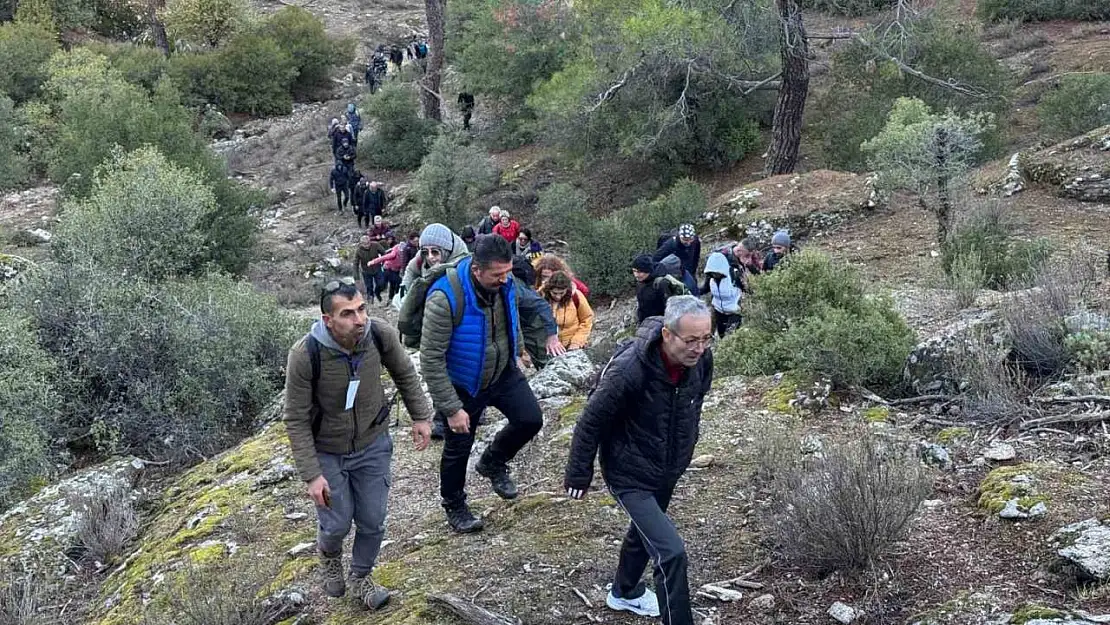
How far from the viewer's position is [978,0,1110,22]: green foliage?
21141 millimetres

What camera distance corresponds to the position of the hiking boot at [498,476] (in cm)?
481

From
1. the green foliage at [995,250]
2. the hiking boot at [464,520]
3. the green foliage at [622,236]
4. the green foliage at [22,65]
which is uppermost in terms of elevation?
the green foliage at [22,65]

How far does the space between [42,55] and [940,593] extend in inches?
1279

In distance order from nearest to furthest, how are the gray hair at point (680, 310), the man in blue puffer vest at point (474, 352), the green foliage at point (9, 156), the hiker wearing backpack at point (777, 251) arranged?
the gray hair at point (680, 310), the man in blue puffer vest at point (474, 352), the hiker wearing backpack at point (777, 251), the green foliage at point (9, 156)

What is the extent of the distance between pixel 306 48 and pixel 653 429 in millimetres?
31894

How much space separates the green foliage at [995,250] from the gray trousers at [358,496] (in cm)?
644

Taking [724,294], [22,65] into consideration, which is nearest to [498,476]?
[724,294]

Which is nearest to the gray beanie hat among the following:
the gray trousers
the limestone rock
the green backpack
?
the green backpack

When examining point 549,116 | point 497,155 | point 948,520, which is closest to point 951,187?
point 948,520

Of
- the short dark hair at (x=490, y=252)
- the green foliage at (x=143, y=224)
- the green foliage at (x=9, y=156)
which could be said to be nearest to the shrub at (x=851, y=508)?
the short dark hair at (x=490, y=252)

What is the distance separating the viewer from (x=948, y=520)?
4207mm

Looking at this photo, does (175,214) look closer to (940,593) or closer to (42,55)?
(940,593)

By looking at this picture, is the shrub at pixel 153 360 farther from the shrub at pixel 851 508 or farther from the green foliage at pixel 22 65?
the green foliage at pixel 22 65

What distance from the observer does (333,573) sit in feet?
13.6
